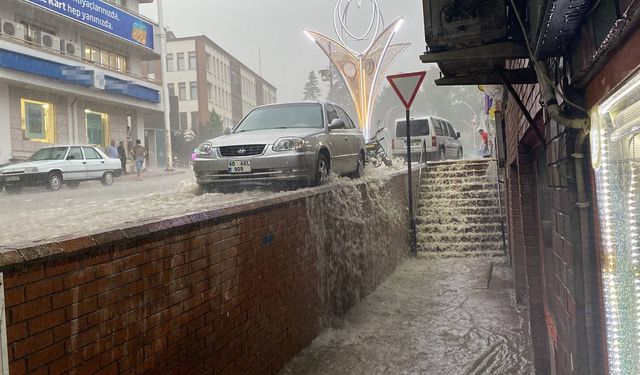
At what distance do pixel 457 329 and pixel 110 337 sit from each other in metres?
4.60

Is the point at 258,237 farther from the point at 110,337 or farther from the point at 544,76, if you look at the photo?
the point at 544,76

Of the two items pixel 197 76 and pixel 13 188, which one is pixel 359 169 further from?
pixel 197 76

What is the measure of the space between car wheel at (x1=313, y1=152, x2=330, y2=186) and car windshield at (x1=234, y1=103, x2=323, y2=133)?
60 centimetres

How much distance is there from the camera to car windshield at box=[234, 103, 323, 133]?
28.6 feet

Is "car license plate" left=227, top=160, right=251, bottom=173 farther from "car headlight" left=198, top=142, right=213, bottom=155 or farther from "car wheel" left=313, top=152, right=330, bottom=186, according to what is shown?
"car wheel" left=313, top=152, right=330, bottom=186

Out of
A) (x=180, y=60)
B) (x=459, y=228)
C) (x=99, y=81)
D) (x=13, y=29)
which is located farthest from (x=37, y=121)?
(x=180, y=60)

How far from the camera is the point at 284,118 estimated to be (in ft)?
29.2

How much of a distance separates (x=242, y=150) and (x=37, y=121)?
1756 cm

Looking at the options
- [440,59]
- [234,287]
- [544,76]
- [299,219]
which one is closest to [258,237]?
[234,287]

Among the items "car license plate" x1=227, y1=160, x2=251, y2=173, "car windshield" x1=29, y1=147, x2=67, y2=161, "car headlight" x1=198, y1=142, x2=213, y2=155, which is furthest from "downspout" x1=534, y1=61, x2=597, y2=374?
"car windshield" x1=29, y1=147, x2=67, y2=161

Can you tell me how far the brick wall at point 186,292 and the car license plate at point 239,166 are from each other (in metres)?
1.59

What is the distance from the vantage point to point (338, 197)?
679cm

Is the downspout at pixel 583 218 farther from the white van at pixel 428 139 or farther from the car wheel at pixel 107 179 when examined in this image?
the car wheel at pixel 107 179

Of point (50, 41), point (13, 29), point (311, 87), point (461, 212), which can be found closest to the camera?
point (461, 212)
